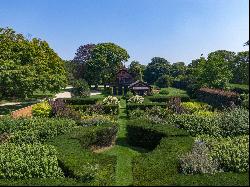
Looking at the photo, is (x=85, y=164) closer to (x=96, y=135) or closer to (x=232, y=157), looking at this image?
(x=232, y=157)

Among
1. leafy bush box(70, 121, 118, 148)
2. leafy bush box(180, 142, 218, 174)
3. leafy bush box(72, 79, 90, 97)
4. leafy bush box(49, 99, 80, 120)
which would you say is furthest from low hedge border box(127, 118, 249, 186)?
leafy bush box(72, 79, 90, 97)

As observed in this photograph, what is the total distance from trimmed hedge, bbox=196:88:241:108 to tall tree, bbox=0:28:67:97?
16.4 metres

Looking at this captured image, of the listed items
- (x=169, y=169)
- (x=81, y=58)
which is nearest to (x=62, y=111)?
(x=169, y=169)

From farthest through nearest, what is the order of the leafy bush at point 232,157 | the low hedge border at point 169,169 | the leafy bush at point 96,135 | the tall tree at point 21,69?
the tall tree at point 21,69
the leafy bush at point 96,135
the leafy bush at point 232,157
the low hedge border at point 169,169

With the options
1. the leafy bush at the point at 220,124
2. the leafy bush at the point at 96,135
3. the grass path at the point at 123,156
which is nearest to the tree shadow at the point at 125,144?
the grass path at the point at 123,156

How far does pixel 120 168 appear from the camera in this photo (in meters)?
15.9

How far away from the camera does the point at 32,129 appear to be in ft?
64.3

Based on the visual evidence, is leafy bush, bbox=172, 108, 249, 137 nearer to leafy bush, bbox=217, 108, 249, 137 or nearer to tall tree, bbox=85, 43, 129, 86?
leafy bush, bbox=217, 108, 249, 137

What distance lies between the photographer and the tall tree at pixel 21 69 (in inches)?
1390

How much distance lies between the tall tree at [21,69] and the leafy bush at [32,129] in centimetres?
1393

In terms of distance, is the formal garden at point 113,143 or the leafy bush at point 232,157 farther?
the leafy bush at point 232,157

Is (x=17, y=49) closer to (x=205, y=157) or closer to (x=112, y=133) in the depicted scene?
(x=112, y=133)

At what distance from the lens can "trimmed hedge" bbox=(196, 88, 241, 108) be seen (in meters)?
31.9

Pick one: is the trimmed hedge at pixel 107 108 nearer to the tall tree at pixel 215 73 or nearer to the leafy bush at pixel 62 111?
the leafy bush at pixel 62 111
